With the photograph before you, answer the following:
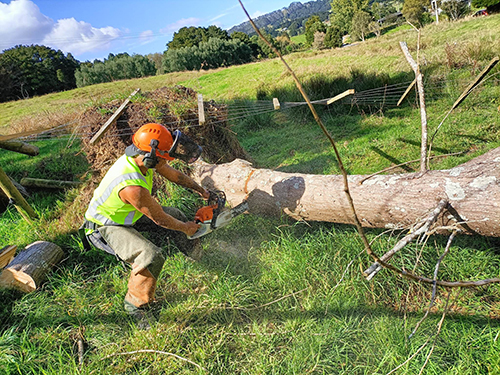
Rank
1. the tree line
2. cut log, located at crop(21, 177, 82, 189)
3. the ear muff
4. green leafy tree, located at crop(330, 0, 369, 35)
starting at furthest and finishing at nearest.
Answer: green leafy tree, located at crop(330, 0, 369, 35) → the tree line → cut log, located at crop(21, 177, 82, 189) → the ear muff

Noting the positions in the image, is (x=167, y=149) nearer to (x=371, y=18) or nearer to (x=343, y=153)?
(x=343, y=153)

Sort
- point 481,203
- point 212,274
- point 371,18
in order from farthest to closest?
point 371,18
point 212,274
point 481,203

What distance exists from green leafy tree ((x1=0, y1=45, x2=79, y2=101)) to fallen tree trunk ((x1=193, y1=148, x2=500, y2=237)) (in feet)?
102

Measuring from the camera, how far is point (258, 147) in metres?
7.31

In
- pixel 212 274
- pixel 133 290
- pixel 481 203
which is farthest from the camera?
pixel 212 274

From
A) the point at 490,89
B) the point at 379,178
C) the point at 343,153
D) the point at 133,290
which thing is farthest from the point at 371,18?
the point at 133,290

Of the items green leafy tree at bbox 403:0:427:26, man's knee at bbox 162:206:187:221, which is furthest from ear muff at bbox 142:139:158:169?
green leafy tree at bbox 403:0:427:26

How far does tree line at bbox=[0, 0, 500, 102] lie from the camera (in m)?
23.1

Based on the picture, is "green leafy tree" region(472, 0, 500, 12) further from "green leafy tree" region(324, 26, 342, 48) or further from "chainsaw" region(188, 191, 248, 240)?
"chainsaw" region(188, 191, 248, 240)

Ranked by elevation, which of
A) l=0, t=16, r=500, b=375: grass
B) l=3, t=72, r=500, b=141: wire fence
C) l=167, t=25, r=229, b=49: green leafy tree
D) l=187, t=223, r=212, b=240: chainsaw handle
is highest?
l=167, t=25, r=229, b=49: green leafy tree

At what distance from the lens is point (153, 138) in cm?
271

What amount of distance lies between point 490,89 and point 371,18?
22.7 m

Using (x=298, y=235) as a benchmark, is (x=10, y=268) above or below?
above

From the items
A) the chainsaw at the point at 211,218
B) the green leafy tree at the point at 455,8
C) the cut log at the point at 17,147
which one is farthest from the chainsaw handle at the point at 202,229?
the green leafy tree at the point at 455,8
